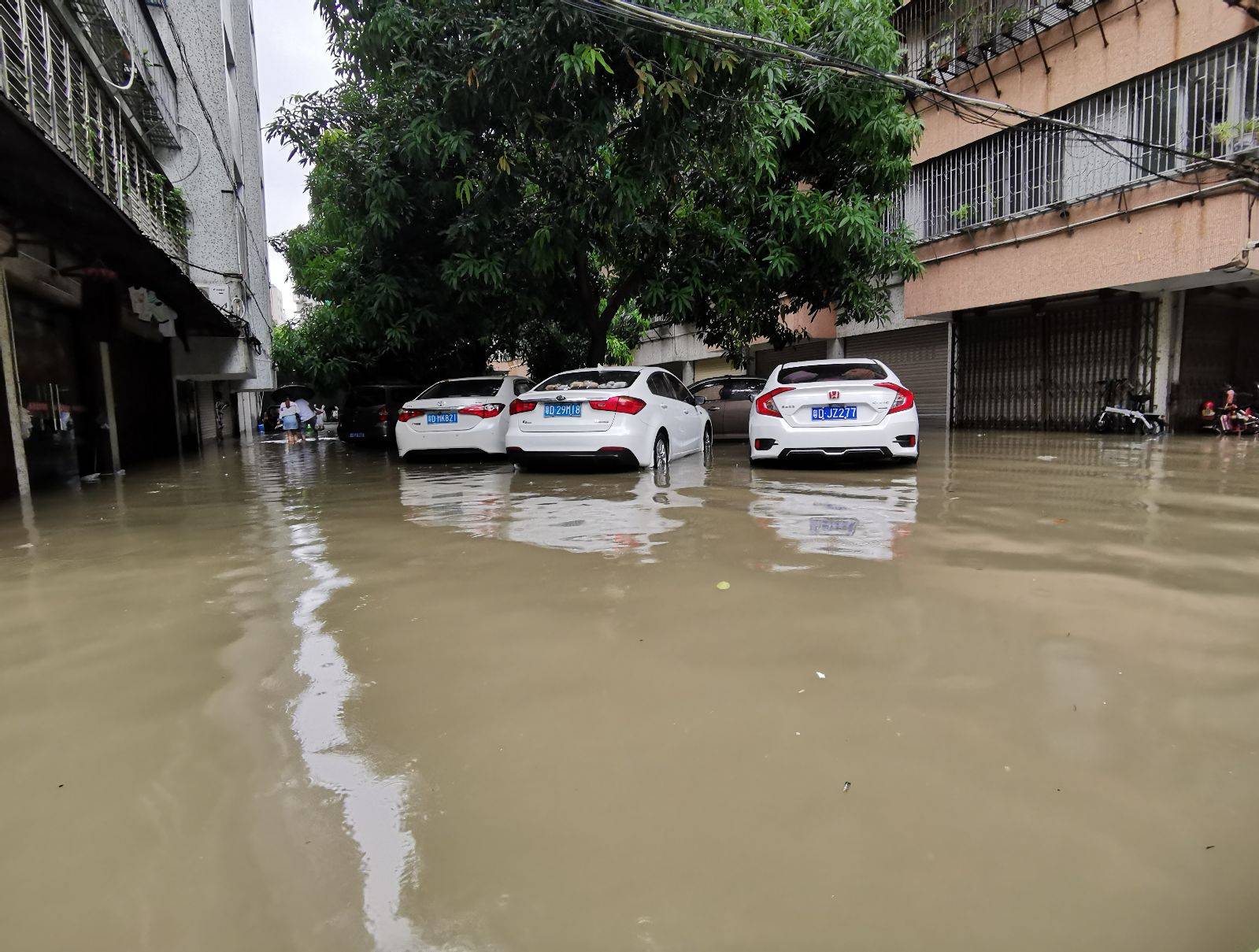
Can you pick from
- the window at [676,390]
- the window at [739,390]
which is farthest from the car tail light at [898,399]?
the window at [739,390]

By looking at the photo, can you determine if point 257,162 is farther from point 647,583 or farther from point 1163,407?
point 647,583

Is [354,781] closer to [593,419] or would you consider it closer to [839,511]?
[839,511]

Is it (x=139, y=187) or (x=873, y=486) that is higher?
(x=139, y=187)

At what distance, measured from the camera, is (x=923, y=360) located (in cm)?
1975

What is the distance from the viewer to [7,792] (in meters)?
1.99

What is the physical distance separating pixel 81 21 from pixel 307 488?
309 inches

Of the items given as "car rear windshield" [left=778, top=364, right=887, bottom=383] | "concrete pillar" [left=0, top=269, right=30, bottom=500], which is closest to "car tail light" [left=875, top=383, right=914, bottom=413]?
"car rear windshield" [left=778, top=364, right=887, bottom=383]

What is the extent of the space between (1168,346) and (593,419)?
12.0m

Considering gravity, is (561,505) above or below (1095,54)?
below

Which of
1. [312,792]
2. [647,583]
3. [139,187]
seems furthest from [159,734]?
[139,187]

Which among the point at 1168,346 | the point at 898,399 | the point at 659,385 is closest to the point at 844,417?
the point at 898,399

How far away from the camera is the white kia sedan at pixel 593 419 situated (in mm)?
8586

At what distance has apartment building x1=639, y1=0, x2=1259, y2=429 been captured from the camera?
40.9 feet

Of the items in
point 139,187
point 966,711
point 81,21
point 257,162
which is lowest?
point 966,711
